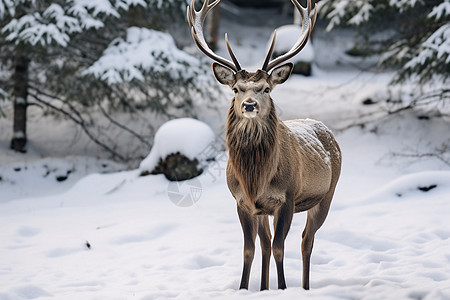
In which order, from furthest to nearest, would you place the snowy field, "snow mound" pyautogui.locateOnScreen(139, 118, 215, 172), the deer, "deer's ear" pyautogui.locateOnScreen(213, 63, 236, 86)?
"snow mound" pyautogui.locateOnScreen(139, 118, 215, 172) → the snowy field → "deer's ear" pyautogui.locateOnScreen(213, 63, 236, 86) → the deer

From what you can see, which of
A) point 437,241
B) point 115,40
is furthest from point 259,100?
point 115,40

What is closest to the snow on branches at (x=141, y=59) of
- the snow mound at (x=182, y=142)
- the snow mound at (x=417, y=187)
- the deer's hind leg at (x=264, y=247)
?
the snow mound at (x=182, y=142)

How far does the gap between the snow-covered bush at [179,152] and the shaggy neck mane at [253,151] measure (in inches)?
166

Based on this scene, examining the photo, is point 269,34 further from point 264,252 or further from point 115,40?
point 264,252

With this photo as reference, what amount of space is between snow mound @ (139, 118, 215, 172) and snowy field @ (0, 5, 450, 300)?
0.28 metres

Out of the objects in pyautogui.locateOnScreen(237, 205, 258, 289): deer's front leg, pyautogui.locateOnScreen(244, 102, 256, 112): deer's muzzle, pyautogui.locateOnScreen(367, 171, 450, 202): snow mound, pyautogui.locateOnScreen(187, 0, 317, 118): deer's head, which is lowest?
pyautogui.locateOnScreen(367, 171, 450, 202): snow mound

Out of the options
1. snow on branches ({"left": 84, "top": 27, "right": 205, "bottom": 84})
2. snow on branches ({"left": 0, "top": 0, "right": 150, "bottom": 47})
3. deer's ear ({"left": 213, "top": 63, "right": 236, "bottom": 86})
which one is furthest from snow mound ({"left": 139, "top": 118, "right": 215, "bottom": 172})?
deer's ear ({"left": 213, "top": 63, "right": 236, "bottom": 86})

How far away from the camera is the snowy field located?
4773 mm

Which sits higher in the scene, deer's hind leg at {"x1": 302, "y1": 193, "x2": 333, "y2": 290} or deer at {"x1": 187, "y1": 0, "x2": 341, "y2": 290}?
deer at {"x1": 187, "y1": 0, "x2": 341, "y2": 290}

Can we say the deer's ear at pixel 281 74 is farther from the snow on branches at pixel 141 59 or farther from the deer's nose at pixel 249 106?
the snow on branches at pixel 141 59

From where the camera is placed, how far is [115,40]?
9.29 meters

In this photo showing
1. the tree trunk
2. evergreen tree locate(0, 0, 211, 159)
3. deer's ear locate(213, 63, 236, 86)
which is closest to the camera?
deer's ear locate(213, 63, 236, 86)

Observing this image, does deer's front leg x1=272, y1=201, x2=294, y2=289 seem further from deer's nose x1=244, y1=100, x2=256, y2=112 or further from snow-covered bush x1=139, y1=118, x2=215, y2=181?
snow-covered bush x1=139, y1=118, x2=215, y2=181

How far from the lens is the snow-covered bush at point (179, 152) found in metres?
8.23
